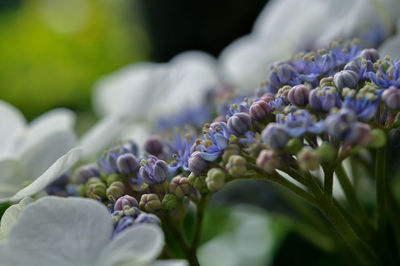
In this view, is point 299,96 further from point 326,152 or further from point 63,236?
point 63,236

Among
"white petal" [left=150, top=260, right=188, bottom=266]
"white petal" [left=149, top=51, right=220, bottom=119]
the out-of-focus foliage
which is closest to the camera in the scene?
"white petal" [left=150, top=260, right=188, bottom=266]

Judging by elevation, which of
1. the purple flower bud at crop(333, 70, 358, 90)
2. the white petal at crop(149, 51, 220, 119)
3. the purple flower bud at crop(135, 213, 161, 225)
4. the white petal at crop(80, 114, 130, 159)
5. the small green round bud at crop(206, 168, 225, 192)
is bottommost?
the white petal at crop(149, 51, 220, 119)

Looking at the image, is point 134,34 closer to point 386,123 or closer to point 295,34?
point 295,34

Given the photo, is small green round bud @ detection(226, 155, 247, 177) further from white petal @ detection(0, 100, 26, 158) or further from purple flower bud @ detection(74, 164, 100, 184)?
white petal @ detection(0, 100, 26, 158)

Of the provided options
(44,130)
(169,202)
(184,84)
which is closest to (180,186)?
(169,202)

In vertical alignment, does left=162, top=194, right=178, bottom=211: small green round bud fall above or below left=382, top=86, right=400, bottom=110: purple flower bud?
below

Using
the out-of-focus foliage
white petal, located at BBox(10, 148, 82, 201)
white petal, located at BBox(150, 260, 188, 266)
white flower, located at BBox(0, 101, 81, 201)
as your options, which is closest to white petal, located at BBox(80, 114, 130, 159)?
white flower, located at BBox(0, 101, 81, 201)

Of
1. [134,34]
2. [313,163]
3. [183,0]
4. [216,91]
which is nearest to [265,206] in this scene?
[216,91]

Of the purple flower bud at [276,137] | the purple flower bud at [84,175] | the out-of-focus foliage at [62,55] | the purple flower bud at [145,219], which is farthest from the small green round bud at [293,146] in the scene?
the out-of-focus foliage at [62,55]
